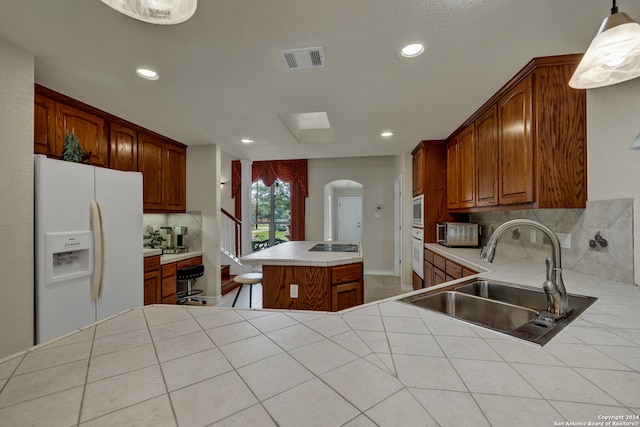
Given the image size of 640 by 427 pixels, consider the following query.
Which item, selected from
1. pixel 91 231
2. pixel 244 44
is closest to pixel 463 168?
pixel 244 44

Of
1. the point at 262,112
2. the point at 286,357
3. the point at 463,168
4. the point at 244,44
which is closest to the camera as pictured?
the point at 286,357

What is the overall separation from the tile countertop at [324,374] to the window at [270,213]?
5.26 meters

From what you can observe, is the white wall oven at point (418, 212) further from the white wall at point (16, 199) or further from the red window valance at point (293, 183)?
the white wall at point (16, 199)

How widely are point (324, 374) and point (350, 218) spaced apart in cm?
648

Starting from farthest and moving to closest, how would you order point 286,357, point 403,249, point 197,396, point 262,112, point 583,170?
A: point 403,249 < point 262,112 < point 583,170 < point 286,357 < point 197,396

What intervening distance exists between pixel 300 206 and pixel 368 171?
5.22 ft

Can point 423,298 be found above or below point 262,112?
below

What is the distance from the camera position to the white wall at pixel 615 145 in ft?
4.85

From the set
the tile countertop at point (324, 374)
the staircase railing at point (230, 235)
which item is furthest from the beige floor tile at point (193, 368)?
the staircase railing at point (230, 235)

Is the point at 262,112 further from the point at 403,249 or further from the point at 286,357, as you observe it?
the point at 403,249

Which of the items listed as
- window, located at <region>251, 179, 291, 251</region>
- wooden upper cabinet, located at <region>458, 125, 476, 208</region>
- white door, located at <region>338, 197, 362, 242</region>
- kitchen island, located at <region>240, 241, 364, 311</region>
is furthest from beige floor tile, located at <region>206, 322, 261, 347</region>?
white door, located at <region>338, 197, 362, 242</region>

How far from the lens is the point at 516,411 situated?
1.75ft

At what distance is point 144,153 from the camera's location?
328 centimetres

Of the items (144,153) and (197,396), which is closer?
(197,396)
